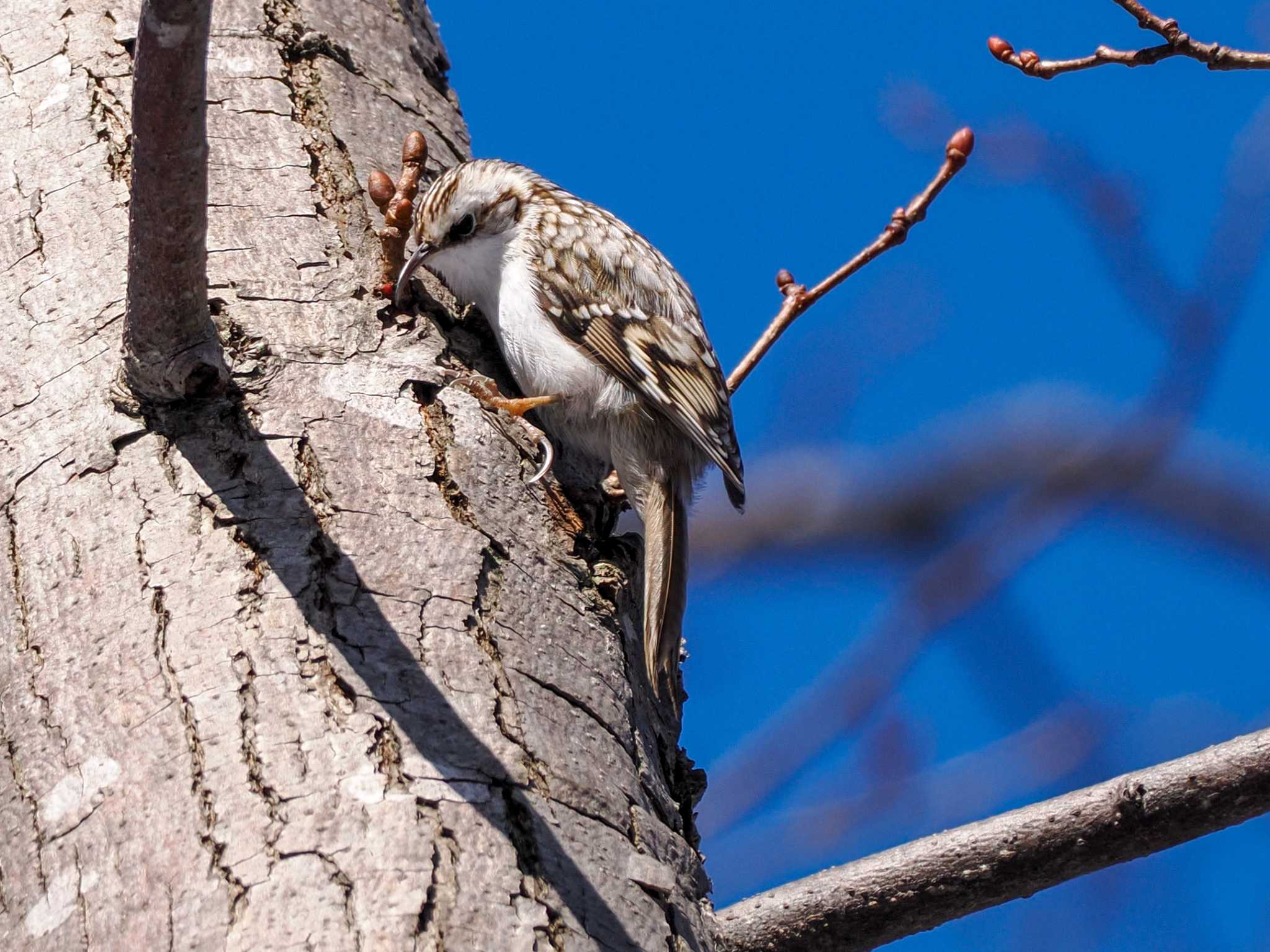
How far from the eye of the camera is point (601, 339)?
273 cm

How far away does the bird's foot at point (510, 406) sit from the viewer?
1892 mm

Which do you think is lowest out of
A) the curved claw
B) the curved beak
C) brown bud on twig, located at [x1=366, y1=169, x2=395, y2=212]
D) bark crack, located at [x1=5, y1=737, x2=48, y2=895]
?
bark crack, located at [x1=5, y1=737, x2=48, y2=895]

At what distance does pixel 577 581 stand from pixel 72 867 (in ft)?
2.23

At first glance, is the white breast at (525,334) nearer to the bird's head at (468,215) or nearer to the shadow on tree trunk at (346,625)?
the bird's head at (468,215)

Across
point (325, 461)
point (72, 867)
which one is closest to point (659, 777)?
point (325, 461)

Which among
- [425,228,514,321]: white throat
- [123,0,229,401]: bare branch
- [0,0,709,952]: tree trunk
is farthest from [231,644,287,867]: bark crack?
[425,228,514,321]: white throat

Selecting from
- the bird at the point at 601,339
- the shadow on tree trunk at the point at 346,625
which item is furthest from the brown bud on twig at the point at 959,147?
the shadow on tree trunk at the point at 346,625

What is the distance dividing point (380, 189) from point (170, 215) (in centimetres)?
71

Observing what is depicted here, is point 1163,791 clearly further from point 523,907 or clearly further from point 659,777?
point 523,907

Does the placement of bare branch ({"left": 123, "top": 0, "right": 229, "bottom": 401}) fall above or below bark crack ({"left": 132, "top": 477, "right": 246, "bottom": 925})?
above

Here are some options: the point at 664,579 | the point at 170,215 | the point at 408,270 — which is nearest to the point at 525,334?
the point at 408,270

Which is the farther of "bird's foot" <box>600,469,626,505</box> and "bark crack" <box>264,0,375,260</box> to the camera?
"bird's foot" <box>600,469,626,505</box>

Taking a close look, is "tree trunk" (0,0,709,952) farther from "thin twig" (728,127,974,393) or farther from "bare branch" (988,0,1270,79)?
"bare branch" (988,0,1270,79)

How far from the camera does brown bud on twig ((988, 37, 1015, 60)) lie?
2166mm
